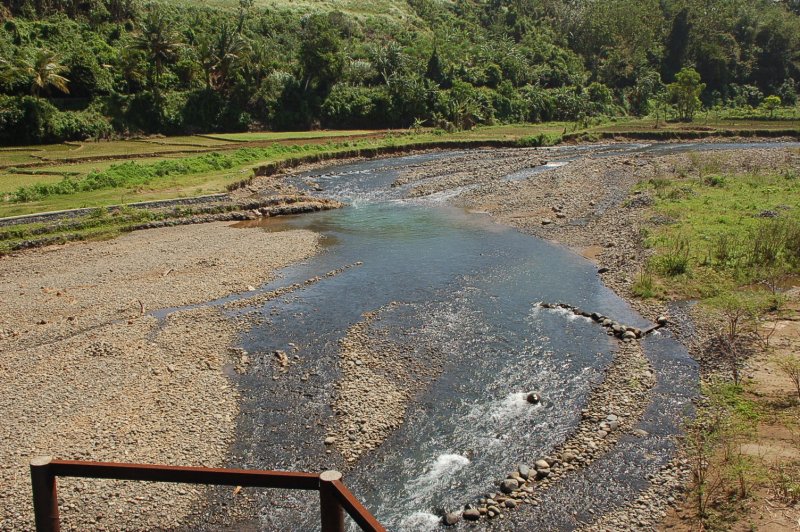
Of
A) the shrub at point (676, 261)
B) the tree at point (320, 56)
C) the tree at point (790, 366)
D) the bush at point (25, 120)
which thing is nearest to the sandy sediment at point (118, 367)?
the tree at point (790, 366)

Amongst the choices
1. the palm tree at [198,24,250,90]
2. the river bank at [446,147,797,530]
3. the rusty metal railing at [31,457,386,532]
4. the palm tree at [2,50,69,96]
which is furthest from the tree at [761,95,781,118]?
the rusty metal railing at [31,457,386,532]

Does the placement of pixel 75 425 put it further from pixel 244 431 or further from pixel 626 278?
pixel 626 278

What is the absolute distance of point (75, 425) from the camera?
18.7 m

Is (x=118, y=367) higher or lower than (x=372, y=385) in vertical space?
higher

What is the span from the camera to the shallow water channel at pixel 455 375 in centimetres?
1602

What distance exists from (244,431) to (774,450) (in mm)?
14291

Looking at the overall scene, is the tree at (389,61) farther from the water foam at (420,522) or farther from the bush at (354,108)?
the water foam at (420,522)

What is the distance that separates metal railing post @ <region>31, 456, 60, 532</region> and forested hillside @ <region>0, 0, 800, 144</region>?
232 ft

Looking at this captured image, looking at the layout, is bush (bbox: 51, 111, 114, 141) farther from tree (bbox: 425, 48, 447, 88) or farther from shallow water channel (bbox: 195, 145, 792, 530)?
tree (bbox: 425, 48, 447, 88)

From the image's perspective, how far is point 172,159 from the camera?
61781mm

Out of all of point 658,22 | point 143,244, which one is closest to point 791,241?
point 143,244

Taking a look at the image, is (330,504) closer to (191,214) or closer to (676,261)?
(676,261)

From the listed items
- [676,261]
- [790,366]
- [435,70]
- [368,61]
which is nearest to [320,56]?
[368,61]

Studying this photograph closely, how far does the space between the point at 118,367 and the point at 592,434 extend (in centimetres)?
1608
